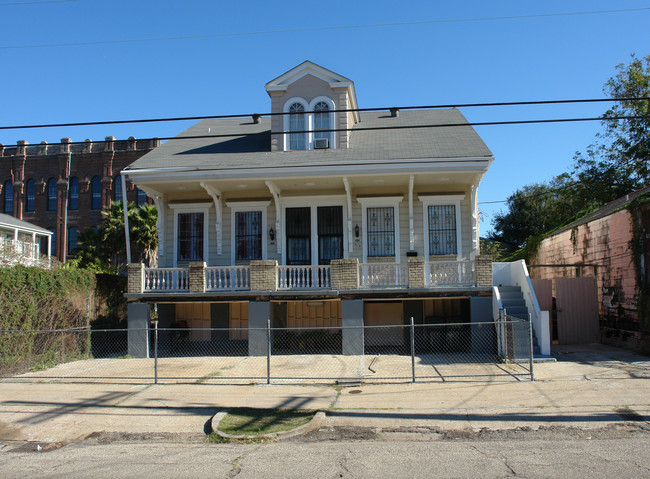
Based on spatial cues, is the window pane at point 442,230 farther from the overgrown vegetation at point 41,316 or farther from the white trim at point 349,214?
the overgrown vegetation at point 41,316

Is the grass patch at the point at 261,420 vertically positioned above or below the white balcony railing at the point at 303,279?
below

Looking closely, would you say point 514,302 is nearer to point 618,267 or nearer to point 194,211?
point 618,267

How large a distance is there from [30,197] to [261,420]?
4241 cm

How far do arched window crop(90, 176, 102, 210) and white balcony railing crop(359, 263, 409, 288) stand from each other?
1313 inches

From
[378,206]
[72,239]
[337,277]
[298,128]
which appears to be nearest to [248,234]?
[298,128]

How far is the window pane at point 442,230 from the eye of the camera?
17.1 meters

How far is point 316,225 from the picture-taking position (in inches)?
695

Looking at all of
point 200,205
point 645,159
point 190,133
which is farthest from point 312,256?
point 645,159

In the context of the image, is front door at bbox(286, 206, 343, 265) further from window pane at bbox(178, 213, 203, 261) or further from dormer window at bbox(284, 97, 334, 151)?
window pane at bbox(178, 213, 203, 261)

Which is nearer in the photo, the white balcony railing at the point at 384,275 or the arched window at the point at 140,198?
the white balcony railing at the point at 384,275

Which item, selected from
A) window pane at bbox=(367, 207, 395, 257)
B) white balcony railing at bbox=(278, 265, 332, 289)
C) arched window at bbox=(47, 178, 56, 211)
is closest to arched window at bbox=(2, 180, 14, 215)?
arched window at bbox=(47, 178, 56, 211)

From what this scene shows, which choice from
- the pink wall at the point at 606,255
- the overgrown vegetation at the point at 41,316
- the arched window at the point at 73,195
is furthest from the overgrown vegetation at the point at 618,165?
the arched window at the point at 73,195

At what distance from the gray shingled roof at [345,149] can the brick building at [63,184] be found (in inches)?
935

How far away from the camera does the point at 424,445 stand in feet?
24.0
